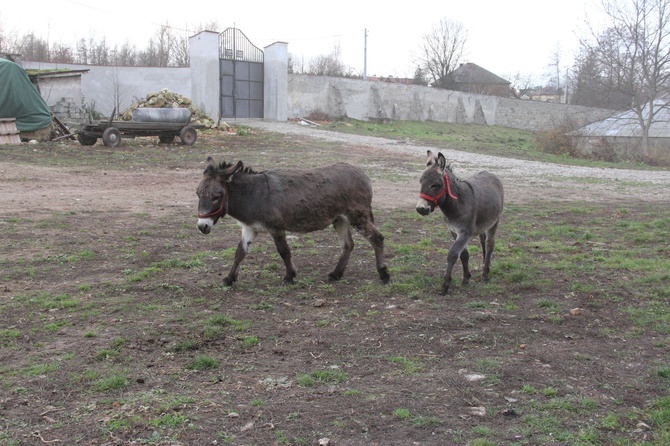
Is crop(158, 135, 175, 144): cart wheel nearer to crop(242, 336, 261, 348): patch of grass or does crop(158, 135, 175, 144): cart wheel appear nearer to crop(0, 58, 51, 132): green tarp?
crop(0, 58, 51, 132): green tarp

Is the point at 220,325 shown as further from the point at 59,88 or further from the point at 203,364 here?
the point at 59,88

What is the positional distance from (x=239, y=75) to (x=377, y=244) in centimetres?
2907

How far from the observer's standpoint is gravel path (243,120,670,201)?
1506cm

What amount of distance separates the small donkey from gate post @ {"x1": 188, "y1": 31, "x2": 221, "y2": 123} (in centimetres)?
2613

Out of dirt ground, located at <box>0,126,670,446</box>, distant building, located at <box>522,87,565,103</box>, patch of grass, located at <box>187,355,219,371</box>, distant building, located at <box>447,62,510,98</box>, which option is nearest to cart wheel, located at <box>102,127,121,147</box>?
dirt ground, located at <box>0,126,670,446</box>

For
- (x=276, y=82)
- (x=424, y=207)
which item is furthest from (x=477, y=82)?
(x=424, y=207)

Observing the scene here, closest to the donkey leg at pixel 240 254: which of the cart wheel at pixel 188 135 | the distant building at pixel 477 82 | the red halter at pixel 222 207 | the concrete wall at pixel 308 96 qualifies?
the red halter at pixel 222 207

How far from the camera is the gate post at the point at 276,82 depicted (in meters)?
34.2

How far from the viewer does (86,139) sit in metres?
20.4

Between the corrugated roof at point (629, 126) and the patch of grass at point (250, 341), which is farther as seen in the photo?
the corrugated roof at point (629, 126)

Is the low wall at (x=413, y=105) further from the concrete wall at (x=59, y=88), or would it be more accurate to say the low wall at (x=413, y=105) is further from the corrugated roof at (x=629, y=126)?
the concrete wall at (x=59, y=88)

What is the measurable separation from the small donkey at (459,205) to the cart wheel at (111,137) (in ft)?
53.1

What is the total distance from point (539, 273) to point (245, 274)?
3624 mm

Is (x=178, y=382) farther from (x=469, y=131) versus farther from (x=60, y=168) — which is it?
(x=469, y=131)
